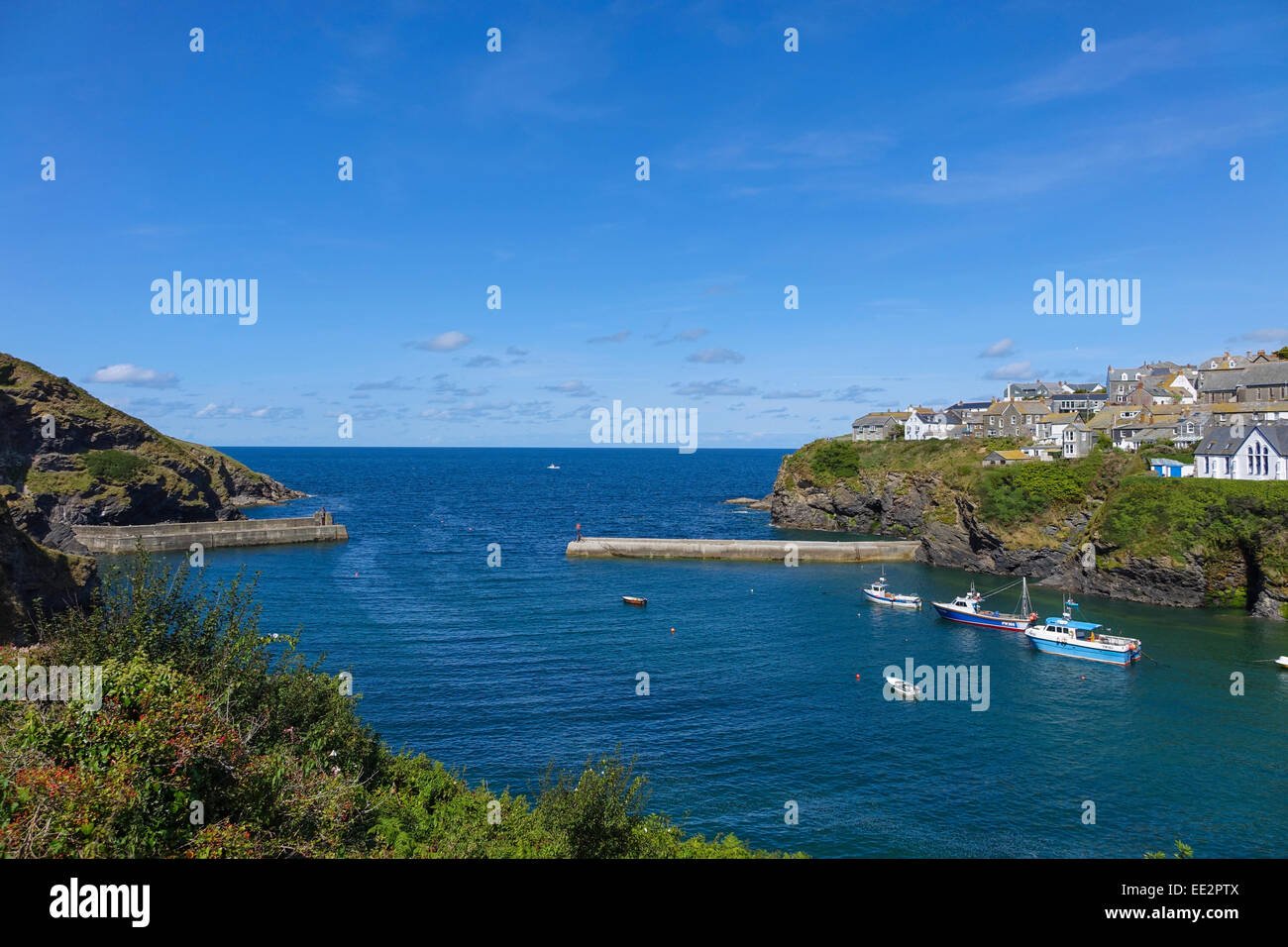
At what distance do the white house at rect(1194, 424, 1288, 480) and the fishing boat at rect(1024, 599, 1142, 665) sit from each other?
30086 millimetres

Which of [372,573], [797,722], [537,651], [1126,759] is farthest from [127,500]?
[1126,759]

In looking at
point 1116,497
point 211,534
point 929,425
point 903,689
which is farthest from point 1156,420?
point 211,534

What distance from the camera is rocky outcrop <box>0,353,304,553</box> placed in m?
108

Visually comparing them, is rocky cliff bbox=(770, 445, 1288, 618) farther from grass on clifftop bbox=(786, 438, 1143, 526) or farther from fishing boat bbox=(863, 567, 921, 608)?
fishing boat bbox=(863, 567, 921, 608)

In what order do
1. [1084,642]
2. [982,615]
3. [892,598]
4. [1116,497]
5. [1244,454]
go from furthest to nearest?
1. [1116,497]
2. [1244,454]
3. [892,598]
4. [982,615]
5. [1084,642]

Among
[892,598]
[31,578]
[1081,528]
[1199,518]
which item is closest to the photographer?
[31,578]

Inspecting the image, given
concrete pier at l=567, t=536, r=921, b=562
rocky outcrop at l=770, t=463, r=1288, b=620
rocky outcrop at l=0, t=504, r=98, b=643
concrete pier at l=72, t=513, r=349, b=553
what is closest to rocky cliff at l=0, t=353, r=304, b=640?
concrete pier at l=72, t=513, r=349, b=553

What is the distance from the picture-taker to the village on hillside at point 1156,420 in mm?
80938

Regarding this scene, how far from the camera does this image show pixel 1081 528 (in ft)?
293

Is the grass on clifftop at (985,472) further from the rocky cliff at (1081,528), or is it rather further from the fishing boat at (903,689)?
the fishing boat at (903,689)

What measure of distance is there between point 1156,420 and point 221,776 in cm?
12074

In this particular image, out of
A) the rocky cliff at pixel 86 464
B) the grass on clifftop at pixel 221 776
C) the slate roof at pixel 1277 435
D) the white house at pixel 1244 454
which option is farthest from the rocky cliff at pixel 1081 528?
the rocky cliff at pixel 86 464

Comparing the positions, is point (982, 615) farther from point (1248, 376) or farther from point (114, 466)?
point (114, 466)
